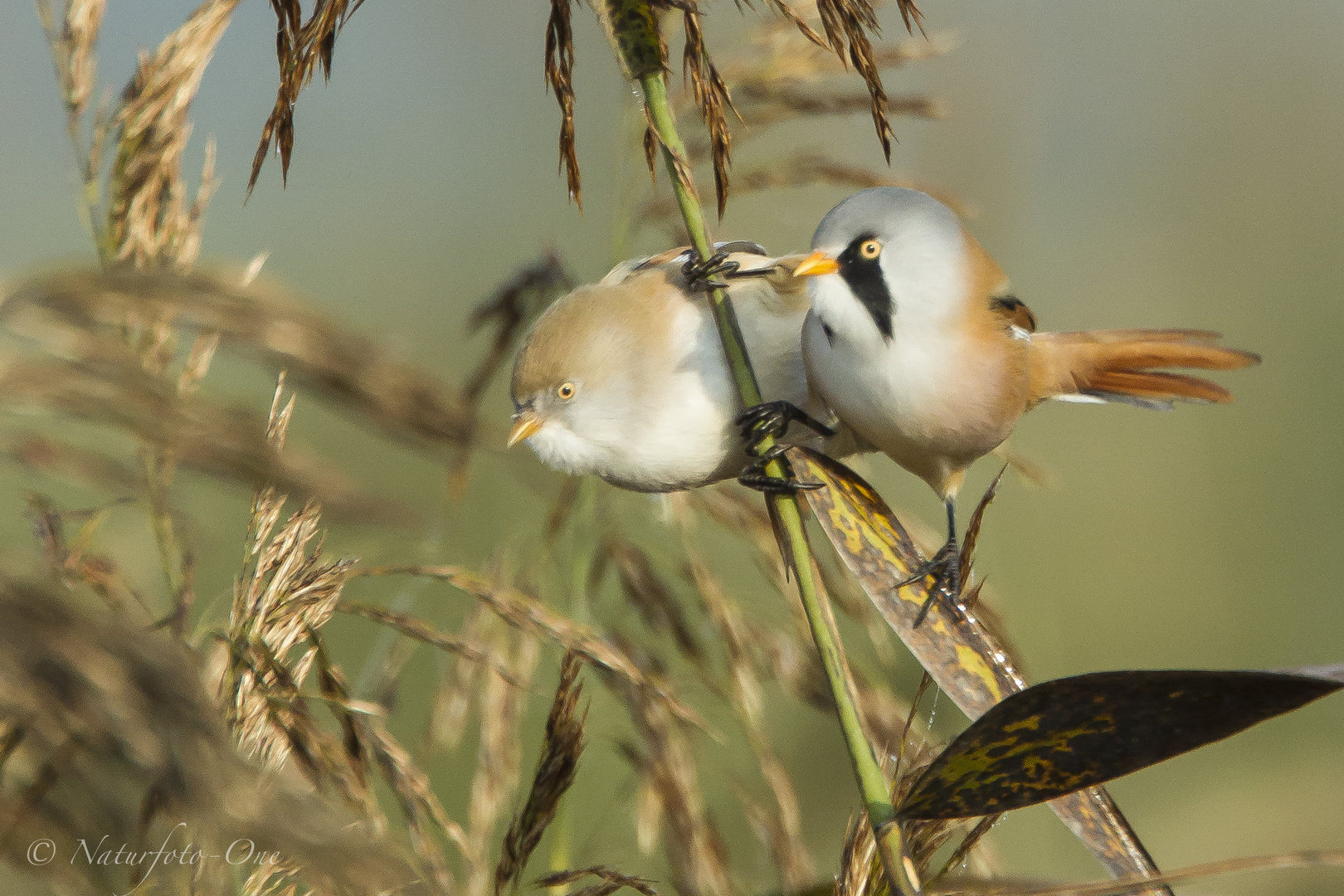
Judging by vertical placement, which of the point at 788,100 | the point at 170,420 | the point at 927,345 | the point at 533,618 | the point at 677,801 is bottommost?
the point at 677,801

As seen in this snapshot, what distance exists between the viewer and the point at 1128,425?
333cm

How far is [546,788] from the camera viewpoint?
0.95 metres

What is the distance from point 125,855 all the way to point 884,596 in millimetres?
499

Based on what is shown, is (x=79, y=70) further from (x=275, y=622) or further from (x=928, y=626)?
(x=928, y=626)

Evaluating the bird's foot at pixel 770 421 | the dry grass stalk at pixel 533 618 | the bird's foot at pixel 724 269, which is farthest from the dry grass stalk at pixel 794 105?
the dry grass stalk at pixel 533 618

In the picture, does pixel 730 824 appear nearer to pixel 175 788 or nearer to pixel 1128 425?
pixel 1128 425

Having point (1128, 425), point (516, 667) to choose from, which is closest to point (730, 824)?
point (516, 667)

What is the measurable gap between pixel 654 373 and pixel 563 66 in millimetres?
418

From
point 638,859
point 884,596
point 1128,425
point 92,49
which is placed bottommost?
point 638,859

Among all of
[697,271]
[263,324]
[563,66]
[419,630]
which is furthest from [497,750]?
[263,324]

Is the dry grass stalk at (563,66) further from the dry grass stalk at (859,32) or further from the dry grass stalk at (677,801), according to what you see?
the dry grass stalk at (677,801)

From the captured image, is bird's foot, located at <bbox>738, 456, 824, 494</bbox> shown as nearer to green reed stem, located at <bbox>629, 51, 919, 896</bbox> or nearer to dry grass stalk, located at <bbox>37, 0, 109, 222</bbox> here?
green reed stem, located at <bbox>629, 51, 919, 896</bbox>

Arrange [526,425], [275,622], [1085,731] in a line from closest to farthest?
[1085,731]
[275,622]
[526,425]

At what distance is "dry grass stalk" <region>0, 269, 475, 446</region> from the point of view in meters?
0.44
